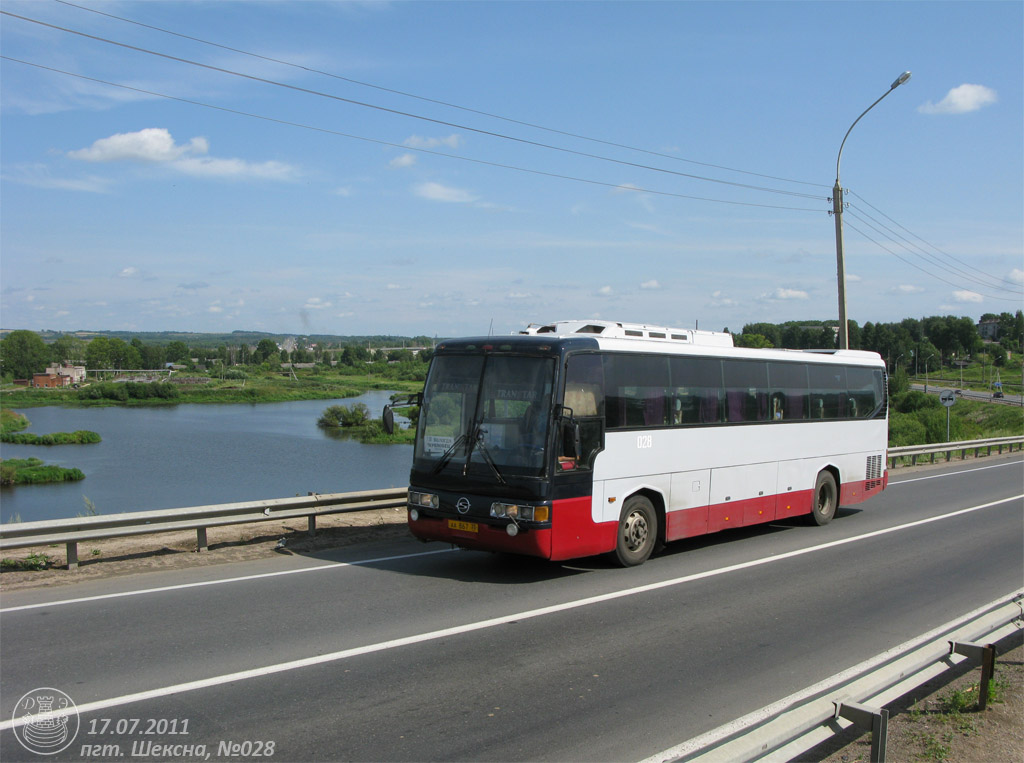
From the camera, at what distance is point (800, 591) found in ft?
32.3

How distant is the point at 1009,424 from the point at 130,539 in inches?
2551

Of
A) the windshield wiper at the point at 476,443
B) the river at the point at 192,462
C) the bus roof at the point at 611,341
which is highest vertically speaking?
the bus roof at the point at 611,341

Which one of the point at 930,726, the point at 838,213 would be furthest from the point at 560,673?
the point at 838,213

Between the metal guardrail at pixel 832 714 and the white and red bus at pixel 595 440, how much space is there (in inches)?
162

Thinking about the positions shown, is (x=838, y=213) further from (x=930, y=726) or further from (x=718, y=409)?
(x=930, y=726)

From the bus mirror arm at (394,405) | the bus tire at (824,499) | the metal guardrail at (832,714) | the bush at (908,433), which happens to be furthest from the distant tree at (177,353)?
the metal guardrail at (832,714)

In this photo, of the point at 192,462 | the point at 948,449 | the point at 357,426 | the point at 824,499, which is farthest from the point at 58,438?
the point at 824,499

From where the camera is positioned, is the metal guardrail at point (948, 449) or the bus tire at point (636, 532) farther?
the metal guardrail at point (948, 449)

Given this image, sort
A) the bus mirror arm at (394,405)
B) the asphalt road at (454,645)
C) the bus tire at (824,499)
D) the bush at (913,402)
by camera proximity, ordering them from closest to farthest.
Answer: the asphalt road at (454,645) < the bus mirror arm at (394,405) < the bus tire at (824,499) < the bush at (913,402)

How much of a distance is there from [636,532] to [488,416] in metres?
2.78

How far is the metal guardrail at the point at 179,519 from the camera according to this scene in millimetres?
9703

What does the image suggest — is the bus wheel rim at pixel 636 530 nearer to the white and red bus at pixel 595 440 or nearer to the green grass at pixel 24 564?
the white and red bus at pixel 595 440

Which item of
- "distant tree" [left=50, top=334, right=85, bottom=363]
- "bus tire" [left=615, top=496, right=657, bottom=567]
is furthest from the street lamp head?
"distant tree" [left=50, top=334, right=85, bottom=363]

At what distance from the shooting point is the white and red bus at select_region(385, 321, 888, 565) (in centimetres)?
963
